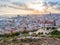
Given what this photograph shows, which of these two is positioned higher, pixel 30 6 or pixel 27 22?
pixel 30 6

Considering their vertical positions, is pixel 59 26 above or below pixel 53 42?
above

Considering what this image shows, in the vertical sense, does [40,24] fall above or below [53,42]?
above

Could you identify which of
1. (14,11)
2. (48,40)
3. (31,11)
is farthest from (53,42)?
(14,11)

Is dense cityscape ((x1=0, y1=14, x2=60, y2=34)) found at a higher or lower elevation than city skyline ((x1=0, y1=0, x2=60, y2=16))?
lower

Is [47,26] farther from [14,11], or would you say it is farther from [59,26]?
[14,11]

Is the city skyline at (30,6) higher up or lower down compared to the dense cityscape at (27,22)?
higher up

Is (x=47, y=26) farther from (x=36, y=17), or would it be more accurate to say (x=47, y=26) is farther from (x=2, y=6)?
(x=2, y=6)

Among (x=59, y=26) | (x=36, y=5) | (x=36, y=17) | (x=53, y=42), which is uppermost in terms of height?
(x=36, y=5)

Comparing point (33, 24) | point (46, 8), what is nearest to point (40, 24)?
point (33, 24)

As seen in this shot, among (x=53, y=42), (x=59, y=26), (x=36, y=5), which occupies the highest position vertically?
(x=36, y=5)
